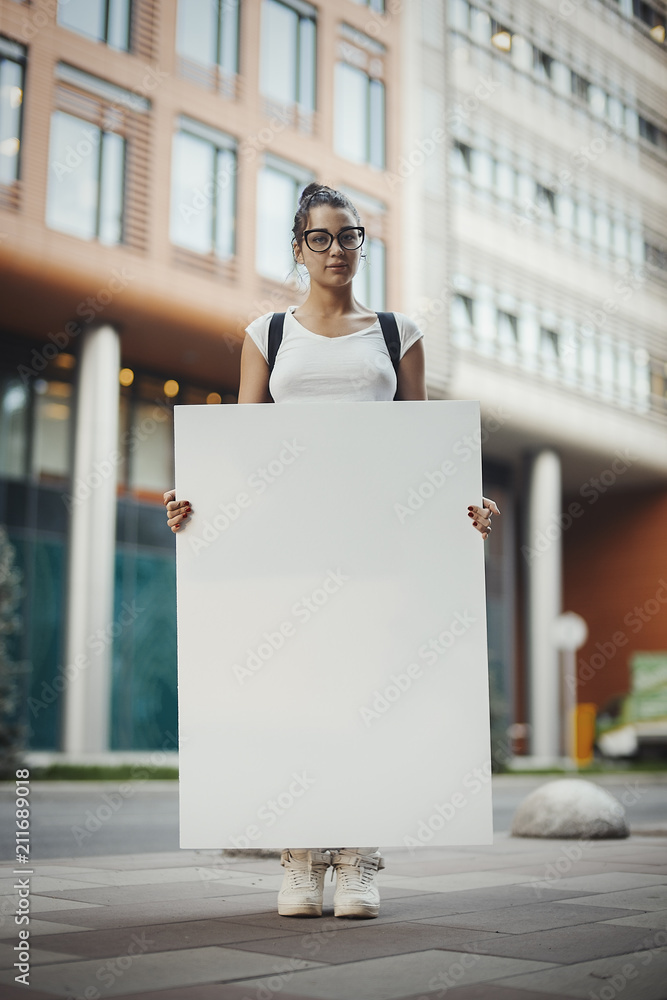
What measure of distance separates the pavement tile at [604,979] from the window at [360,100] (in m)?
25.1

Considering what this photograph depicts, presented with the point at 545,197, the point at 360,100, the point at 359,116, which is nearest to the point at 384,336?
the point at 359,116

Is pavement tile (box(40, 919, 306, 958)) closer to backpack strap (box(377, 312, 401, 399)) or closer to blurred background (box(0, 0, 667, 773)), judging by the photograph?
backpack strap (box(377, 312, 401, 399))

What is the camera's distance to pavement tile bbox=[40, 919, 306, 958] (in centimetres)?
383

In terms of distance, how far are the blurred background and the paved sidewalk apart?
42.0ft

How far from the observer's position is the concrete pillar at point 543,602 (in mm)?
32188

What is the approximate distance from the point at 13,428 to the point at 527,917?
20.0 m

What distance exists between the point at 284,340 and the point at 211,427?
62cm

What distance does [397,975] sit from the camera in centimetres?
349

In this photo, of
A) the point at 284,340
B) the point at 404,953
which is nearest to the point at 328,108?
the point at 284,340

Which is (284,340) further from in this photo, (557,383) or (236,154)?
(557,383)

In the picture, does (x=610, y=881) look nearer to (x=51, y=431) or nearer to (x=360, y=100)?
(x=51, y=431)

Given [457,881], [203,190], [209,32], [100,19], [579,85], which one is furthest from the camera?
[579,85]

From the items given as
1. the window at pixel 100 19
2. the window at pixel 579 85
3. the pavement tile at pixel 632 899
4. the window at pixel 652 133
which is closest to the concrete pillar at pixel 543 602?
the window at pixel 579 85

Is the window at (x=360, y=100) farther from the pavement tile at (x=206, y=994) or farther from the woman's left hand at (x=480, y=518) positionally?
the pavement tile at (x=206, y=994)
